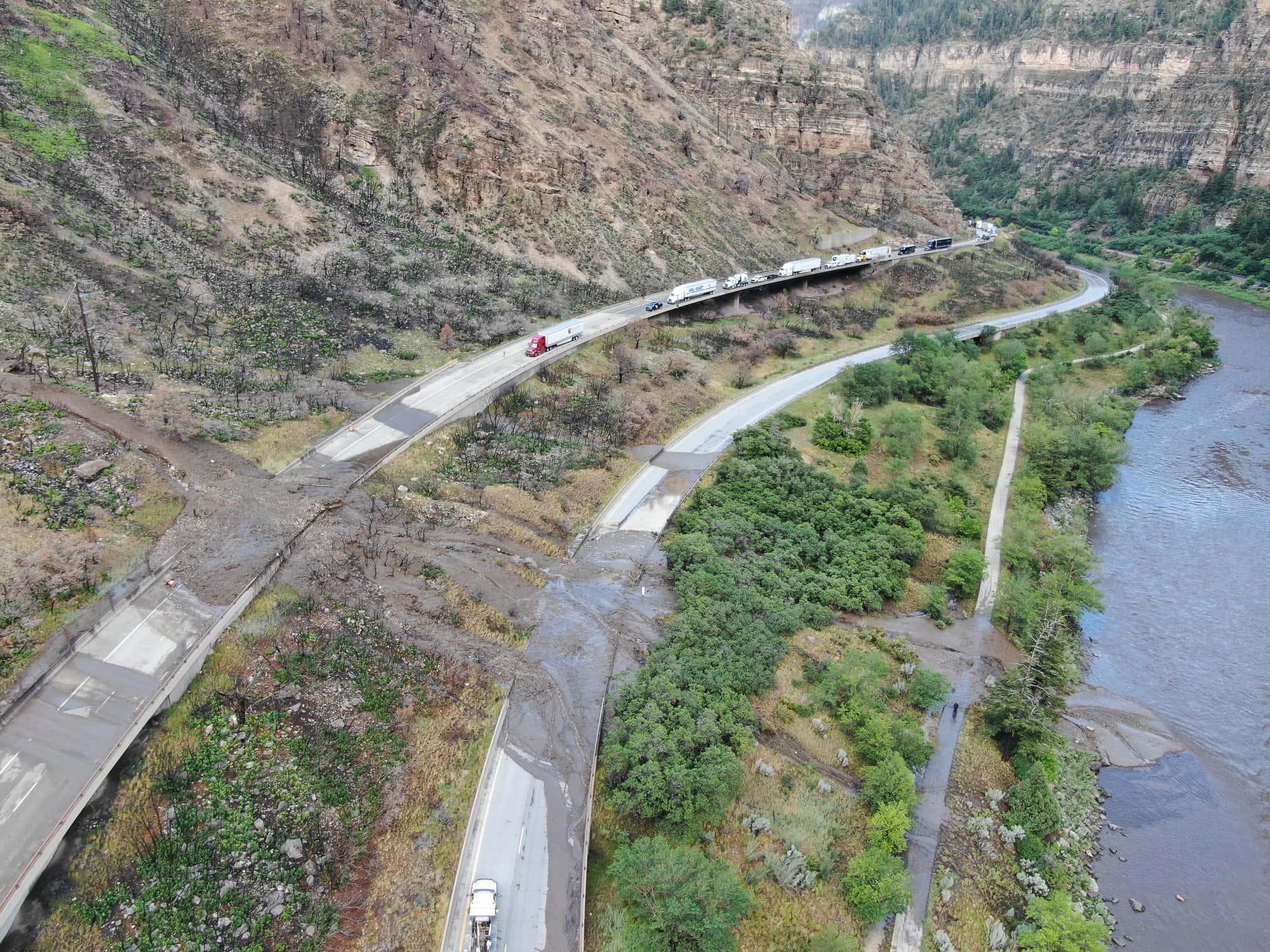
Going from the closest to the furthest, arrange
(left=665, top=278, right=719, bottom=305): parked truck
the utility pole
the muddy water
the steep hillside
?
1. the muddy water
2. the utility pole
3. the steep hillside
4. (left=665, top=278, right=719, bottom=305): parked truck

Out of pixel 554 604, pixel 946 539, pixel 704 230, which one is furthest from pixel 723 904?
pixel 704 230

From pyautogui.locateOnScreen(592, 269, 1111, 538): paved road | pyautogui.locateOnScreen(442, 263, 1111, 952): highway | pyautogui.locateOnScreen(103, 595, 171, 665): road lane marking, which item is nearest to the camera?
pyautogui.locateOnScreen(442, 263, 1111, 952): highway

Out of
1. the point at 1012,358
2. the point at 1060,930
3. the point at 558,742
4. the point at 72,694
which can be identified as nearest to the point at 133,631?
the point at 72,694

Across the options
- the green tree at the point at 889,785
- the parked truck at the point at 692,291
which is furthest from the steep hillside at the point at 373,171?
the green tree at the point at 889,785

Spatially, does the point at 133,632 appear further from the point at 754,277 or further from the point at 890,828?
the point at 754,277

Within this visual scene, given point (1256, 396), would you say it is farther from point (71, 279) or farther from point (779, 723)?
point (71, 279)

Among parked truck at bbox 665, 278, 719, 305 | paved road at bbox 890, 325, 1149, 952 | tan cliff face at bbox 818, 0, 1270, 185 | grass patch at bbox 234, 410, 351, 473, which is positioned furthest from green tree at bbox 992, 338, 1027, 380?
tan cliff face at bbox 818, 0, 1270, 185

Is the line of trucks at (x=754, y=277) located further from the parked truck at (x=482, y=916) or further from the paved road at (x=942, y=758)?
the parked truck at (x=482, y=916)

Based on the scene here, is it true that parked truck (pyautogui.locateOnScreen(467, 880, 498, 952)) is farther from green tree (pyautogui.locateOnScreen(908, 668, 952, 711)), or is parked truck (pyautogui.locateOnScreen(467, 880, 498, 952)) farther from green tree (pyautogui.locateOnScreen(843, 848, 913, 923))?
green tree (pyautogui.locateOnScreen(908, 668, 952, 711))
